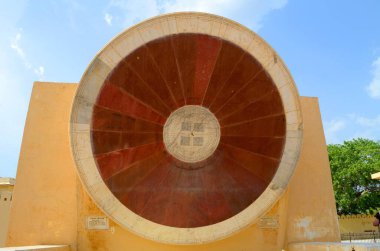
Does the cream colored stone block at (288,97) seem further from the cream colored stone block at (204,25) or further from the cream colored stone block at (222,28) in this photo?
the cream colored stone block at (204,25)

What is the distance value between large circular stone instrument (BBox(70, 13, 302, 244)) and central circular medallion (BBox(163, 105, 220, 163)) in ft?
0.08

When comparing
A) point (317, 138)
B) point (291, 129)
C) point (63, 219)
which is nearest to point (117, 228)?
point (63, 219)

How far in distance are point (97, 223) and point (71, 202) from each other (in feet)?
3.42

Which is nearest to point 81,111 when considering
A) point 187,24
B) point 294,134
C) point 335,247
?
point 187,24

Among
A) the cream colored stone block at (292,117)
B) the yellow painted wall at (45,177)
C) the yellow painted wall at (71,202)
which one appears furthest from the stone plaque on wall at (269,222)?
the yellow painted wall at (45,177)

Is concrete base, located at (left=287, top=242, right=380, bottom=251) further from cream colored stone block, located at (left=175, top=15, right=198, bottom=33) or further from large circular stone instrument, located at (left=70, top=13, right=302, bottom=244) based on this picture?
cream colored stone block, located at (left=175, top=15, right=198, bottom=33)

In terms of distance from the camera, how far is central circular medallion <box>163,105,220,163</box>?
7719 mm

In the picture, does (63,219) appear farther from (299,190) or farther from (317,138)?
(317,138)

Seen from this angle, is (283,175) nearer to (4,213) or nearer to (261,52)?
(261,52)

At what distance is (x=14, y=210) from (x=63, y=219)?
1189 mm

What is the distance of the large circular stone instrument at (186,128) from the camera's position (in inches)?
286

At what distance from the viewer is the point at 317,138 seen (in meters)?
9.46

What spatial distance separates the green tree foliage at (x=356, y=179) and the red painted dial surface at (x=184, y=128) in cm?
2147

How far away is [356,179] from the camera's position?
26266mm
